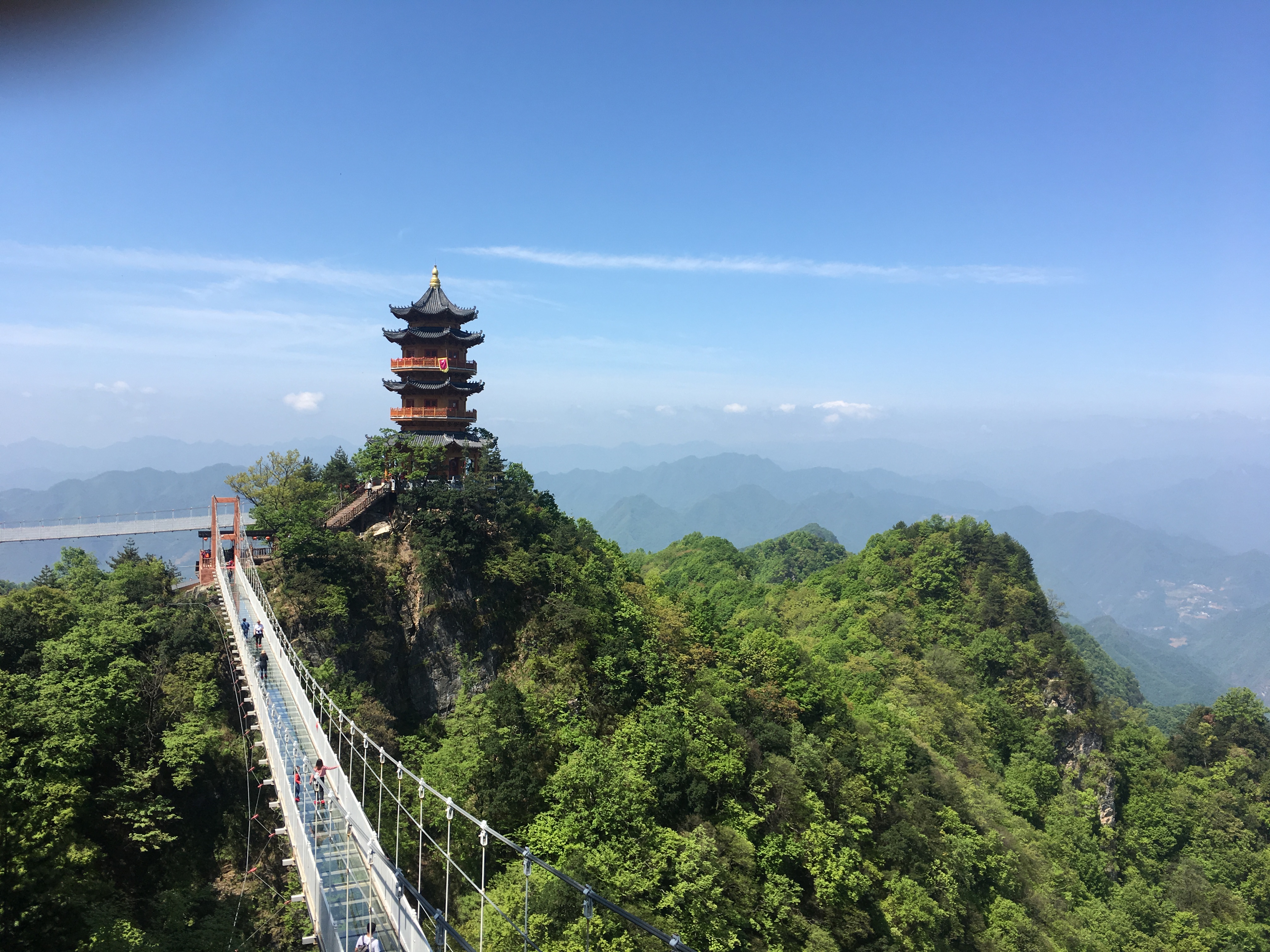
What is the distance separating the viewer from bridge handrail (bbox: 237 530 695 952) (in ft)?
31.4

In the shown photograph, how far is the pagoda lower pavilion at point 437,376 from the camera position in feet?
95.6

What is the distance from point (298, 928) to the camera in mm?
14109

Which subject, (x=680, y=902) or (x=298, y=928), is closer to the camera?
(x=298, y=928)

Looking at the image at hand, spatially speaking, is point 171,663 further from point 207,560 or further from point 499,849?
point 499,849

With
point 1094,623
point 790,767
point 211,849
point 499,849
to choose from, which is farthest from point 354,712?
point 1094,623

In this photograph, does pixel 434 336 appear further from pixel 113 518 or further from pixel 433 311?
pixel 113 518

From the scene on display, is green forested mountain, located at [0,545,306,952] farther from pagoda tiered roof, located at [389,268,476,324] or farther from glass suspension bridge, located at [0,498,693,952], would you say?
pagoda tiered roof, located at [389,268,476,324]

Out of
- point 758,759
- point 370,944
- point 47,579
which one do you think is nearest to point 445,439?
point 47,579

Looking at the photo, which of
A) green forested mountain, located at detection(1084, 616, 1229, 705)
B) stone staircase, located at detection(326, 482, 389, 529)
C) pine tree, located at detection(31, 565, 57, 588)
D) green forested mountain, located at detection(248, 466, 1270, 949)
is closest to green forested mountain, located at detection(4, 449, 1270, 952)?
green forested mountain, located at detection(248, 466, 1270, 949)

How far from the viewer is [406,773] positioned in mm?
14117

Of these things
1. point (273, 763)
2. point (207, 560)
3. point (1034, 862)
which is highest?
point (207, 560)

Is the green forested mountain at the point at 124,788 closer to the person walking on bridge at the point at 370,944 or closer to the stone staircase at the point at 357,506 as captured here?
the stone staircase at the point at 357,506

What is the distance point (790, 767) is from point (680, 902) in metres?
6.19

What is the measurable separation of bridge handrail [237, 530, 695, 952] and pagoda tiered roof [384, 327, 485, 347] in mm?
10955
